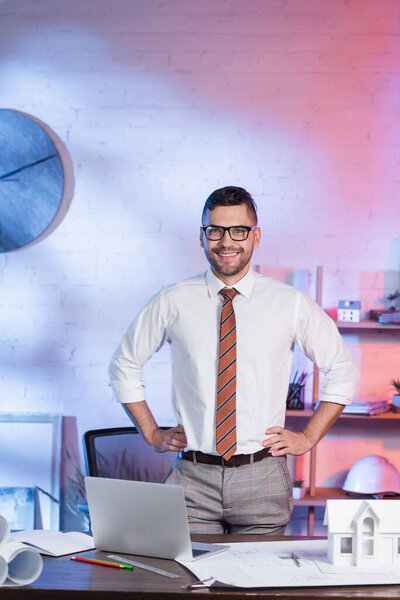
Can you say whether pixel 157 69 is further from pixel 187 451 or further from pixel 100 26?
pixel 187 451

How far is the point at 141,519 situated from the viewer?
1.72m

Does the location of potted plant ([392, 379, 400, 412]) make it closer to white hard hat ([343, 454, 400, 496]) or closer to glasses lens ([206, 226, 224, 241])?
white hard hat ([343, 454, 400, 496])

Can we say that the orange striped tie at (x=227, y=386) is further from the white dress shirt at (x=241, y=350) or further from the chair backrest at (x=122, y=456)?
the chair backrest at (x=122, y=456)

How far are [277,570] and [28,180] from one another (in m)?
2.60

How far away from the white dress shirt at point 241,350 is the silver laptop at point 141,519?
572 millimetres

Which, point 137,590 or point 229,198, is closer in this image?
point 137,590

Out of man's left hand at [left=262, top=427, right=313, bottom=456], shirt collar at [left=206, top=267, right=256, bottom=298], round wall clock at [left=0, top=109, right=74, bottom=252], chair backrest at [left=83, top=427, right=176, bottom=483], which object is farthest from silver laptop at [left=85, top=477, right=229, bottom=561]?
round wall clock at [left=0, top=109, right=74, bottom=252]

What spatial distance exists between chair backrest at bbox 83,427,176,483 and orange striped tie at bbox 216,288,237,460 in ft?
3.15

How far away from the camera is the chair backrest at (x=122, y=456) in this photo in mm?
3082

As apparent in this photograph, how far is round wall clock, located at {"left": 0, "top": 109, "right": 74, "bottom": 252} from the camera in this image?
12.0 ft

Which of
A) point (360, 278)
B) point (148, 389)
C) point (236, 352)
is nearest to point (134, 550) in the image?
point (236, 352)

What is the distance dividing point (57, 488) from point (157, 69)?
2199mm

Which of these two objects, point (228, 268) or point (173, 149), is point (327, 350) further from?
point (173, 149)

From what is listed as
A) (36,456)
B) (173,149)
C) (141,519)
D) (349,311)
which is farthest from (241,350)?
(36,456)
